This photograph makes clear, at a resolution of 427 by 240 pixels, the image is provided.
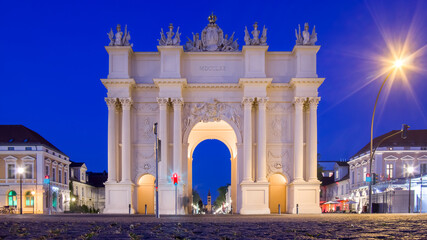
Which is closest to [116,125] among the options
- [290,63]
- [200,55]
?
[200,55]

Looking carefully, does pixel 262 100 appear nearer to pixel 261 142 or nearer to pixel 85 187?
pixel 261 142

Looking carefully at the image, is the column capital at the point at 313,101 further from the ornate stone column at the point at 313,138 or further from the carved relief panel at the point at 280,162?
the carved relief panel at the point at 280,162

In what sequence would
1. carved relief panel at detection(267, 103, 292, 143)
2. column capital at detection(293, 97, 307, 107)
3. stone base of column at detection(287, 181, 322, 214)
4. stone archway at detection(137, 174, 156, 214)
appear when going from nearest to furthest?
stone base of column at detection(287, 181, 322, 214) → column capital at detection(293, 97, 307, 107) → carved relief panel at detection(267, 103, 292, 143) → stone archway at detection(137, 174, 156, 214)

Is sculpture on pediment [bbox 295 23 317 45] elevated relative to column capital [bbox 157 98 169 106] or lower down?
elevated

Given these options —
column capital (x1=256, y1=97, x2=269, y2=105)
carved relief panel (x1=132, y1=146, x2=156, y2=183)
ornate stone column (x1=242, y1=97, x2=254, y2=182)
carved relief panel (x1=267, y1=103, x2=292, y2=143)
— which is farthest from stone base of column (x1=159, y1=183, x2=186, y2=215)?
column capital (x1=256, y1=97, x2=269, y2=105)

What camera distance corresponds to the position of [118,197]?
120ft

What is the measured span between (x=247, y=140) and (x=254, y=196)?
14.1 ft

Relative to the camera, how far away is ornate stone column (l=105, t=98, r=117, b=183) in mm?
37094

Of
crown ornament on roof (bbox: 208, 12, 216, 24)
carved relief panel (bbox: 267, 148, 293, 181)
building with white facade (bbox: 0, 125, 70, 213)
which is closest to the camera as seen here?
carved relief panel (bbox: 267, 148, 293, 181)

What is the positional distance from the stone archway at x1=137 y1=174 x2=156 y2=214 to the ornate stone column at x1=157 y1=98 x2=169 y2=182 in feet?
9.60

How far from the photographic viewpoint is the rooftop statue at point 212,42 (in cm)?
3862

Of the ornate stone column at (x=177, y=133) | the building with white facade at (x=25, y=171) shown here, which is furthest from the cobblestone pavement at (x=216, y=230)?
the building with white facade at (x=25, y=171)

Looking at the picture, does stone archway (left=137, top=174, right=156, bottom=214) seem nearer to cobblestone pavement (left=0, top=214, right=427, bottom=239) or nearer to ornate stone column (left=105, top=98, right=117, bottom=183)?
ornate stone column (left=105, top=98, right=117, bottom=183)

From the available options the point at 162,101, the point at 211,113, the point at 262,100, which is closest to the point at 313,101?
the point at 262,100
